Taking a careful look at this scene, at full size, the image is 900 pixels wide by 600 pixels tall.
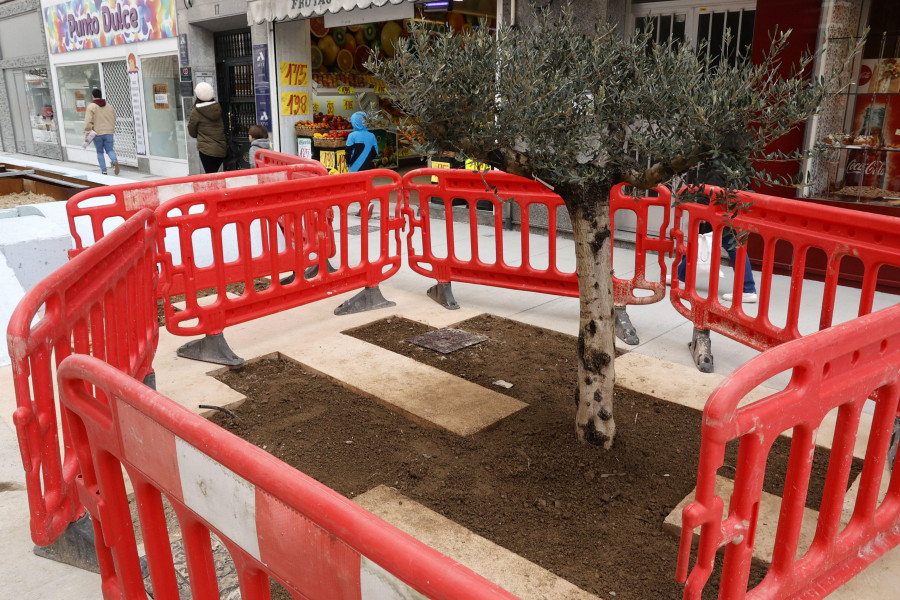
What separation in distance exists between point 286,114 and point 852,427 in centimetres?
1245

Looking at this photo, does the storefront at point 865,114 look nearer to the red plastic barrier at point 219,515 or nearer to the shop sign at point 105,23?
the red plastic barrier at point 219,515

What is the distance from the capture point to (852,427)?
2318mm

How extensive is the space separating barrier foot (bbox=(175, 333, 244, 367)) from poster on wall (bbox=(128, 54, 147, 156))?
43.0 ft

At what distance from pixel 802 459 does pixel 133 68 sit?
17485 mm

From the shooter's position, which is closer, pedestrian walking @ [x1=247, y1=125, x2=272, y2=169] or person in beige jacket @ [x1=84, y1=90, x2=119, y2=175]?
pedestrian walking @ [x1=247, y1=125, x2=272, y2=169]

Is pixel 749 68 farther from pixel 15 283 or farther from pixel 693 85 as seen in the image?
pixel 15 283

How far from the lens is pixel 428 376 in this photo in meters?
4.84

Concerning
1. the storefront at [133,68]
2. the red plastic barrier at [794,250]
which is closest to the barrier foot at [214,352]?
the red plastic barrier at [794,250]

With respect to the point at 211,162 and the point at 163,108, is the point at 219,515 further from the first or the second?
the point at 163,108

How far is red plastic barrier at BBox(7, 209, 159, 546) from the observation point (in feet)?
8.50

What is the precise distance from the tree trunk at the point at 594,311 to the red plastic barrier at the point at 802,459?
4.38ft

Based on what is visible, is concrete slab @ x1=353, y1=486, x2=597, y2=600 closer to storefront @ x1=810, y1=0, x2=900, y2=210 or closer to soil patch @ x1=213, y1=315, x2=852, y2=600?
soil patch @ x1=213, y1=315, x2=852, y2=600

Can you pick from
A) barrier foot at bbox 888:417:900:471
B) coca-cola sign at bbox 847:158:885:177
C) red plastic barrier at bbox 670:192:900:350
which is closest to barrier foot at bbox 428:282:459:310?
red plastic barrier at bbox 670:192:900:350

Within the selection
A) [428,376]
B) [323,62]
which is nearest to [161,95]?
[323,62]
